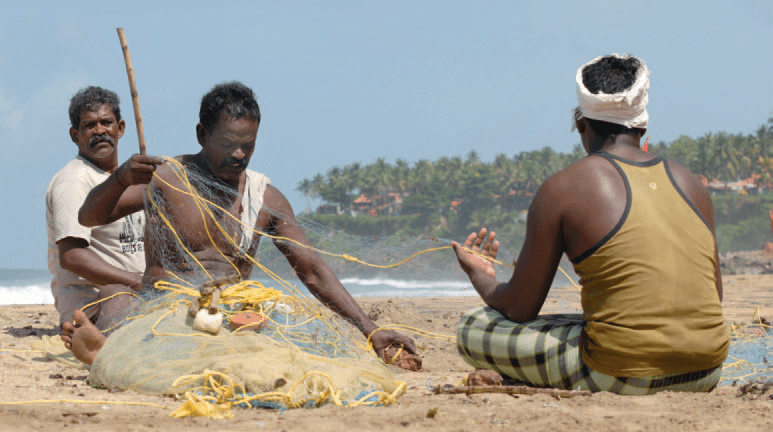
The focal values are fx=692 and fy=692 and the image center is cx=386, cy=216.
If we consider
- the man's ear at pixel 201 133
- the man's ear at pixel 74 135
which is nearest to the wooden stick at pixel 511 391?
the man's ear at pixel 201 133

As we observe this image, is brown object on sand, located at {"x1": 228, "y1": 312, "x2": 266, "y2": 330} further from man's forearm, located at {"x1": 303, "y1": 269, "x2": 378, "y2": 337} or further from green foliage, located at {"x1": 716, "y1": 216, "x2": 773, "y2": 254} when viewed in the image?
green foliage, located at {"x1": 716, "y1": 216, "x2": 773, "y2": 254}

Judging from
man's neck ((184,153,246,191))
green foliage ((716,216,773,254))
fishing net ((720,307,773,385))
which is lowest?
green foliage ((716,216,773,254))

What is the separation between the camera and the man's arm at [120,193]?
363 centimetres

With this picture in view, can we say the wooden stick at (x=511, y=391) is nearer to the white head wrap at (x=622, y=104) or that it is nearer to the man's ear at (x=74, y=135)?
the white head wrap at (x=622, y=104)

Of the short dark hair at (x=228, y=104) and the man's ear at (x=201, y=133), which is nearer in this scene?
the short dark hair at (x=228, y=104)

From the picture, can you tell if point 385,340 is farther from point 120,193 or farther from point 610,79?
point 610,79

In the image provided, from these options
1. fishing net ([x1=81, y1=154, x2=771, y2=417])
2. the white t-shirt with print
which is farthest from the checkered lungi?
the white t-shirt with print

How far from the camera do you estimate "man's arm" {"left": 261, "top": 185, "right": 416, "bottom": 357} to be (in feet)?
13.7

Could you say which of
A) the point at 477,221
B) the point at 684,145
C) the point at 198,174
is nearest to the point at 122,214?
the point at 198,174

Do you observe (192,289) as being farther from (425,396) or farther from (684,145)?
(684,145)

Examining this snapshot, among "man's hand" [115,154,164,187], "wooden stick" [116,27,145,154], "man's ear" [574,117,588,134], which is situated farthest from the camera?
"wooden stick" [116,27,145,154]

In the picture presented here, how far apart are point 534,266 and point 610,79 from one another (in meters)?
0.86

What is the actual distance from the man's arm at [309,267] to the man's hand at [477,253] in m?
0.84

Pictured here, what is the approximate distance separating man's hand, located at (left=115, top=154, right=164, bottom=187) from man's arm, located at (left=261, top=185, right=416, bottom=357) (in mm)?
992
